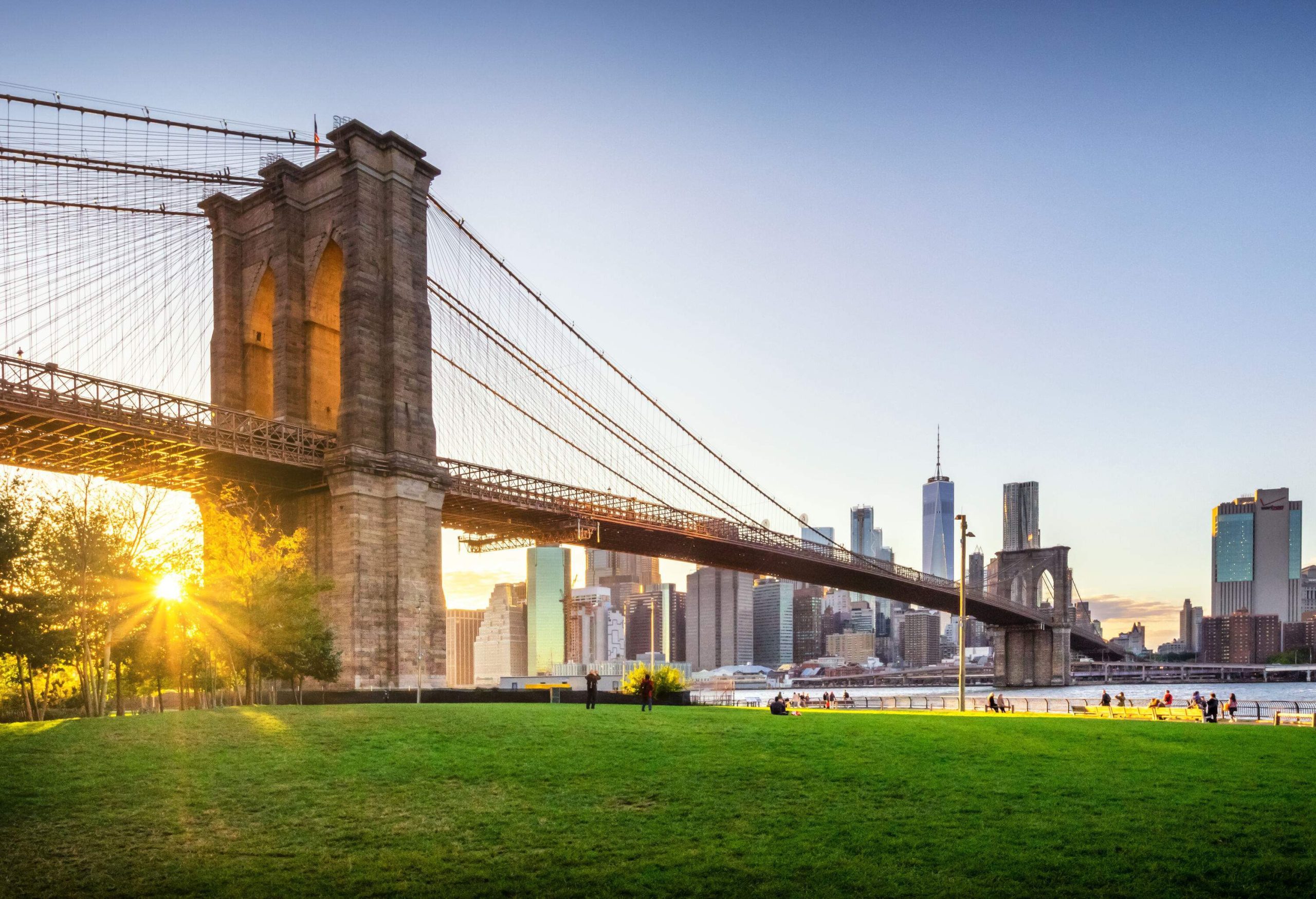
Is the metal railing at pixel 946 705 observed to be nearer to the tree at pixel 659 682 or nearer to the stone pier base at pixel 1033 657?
the tree at pixel 659 682

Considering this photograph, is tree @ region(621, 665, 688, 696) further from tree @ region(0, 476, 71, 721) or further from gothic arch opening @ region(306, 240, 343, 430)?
tree @ region(0, 476, 71, 721)

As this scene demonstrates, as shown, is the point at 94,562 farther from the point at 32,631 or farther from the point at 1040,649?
the point at 1040,649

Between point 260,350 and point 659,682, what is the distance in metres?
24.3

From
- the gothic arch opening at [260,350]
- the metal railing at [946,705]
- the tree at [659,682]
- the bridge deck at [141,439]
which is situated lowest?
the metal railing at [946,705]

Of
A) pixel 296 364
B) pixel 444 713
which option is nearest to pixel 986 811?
pixel 444 713

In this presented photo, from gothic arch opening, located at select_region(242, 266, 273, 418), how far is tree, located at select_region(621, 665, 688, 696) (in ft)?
67.1

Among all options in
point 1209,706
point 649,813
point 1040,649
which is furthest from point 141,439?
point 1040,649

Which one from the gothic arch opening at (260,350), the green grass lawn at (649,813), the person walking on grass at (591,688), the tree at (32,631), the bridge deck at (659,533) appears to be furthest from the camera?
the bridge deck at (659,533)

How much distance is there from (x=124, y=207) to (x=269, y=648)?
2064 cm

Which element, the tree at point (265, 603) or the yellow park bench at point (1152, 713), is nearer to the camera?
the tree at point (265, 603)

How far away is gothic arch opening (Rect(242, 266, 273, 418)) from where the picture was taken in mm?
45219

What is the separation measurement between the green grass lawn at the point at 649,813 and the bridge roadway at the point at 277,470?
15690 mm

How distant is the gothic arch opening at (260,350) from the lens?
1780 inches

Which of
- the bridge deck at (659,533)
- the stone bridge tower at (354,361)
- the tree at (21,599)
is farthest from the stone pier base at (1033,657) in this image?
the tree at (21,599)
